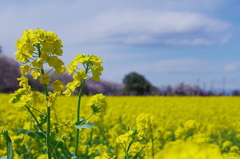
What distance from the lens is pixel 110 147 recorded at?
4156 millimetres

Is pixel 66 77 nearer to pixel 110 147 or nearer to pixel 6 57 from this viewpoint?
pixel 6 57

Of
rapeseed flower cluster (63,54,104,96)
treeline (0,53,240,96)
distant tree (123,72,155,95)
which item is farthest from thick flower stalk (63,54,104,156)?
distant tree (123,72,155,95)

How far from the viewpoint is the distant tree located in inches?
1358

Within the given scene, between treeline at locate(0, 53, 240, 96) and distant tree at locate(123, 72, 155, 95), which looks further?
distant tree at locate(123, 72, 155, 95)

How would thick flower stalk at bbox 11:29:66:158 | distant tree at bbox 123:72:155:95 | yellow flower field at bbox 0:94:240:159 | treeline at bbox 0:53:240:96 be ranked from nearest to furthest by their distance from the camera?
yellow flower field at bbox 0:94:240:159 < thick flower stalk at bbox 11:29:66:158 < treeline at bbox 0:53:240:96 < distant tree at bbox 123:72:155:95

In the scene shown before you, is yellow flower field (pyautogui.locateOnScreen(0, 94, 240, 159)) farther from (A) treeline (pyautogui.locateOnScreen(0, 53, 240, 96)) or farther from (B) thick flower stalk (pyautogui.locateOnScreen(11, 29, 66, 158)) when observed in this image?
(A) treeline (pyautogui.locateOnScreen(0, 53, 240, 96))

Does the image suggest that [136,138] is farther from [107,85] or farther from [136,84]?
[107,85]

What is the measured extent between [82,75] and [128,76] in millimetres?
33261

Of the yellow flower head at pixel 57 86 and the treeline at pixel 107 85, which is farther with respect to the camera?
the treeline at pixel 107 85

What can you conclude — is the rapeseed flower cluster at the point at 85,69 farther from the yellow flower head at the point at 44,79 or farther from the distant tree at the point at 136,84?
the distant tree at the point at 136,84

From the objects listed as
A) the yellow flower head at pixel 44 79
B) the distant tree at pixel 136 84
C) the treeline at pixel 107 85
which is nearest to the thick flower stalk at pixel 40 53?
the yellow flower head at pixel 44 79

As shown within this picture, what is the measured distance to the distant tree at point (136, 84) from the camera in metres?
34.5

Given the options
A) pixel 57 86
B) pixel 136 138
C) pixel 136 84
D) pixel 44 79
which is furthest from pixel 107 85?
pixel 44 79

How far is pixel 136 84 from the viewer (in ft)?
113
